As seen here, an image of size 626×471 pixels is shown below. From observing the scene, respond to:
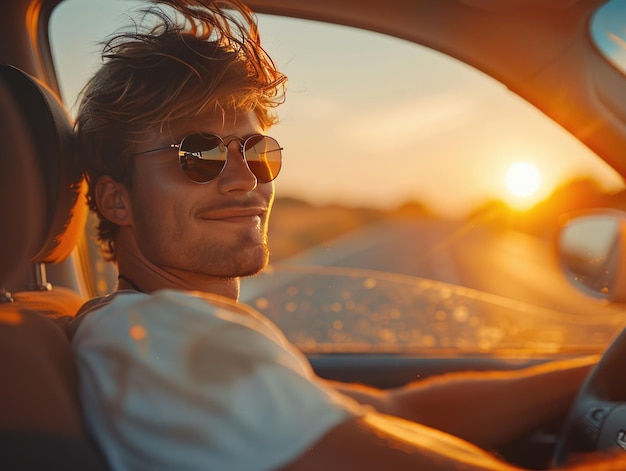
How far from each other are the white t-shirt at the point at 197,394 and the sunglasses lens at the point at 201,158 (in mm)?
622

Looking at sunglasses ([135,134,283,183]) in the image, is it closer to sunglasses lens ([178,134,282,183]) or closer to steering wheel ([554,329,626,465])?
sunglasses lens ([178,134,282,183])

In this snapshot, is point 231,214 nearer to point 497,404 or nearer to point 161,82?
point 161,82

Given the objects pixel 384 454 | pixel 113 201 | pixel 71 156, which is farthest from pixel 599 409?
pixel 71 156

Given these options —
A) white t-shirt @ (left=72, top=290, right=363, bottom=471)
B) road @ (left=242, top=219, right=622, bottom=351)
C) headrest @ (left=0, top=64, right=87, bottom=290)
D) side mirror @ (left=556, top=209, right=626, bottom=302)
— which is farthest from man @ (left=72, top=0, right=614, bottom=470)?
road @ (left=242, top=219, right=622, bottom=351)

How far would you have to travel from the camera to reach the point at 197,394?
1330mm

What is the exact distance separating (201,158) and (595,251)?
1184 millimetres

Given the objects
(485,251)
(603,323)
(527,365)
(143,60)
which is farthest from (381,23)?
(485,251)

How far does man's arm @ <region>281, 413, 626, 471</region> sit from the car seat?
1.47ft

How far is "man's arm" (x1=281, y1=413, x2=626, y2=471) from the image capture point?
50.7 inches

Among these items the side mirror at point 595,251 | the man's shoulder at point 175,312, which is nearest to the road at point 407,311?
the side mirror at point 595,251

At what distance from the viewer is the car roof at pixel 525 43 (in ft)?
7.45

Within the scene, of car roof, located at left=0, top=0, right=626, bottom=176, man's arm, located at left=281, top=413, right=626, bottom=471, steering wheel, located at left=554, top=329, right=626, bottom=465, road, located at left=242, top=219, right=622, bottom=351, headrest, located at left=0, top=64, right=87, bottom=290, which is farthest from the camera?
road, located at left=242, top=219, right=622, bottom=351

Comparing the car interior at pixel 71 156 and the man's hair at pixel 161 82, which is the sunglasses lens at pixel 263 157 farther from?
the car interior at pixel 71 156

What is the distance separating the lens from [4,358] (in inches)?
56.2
